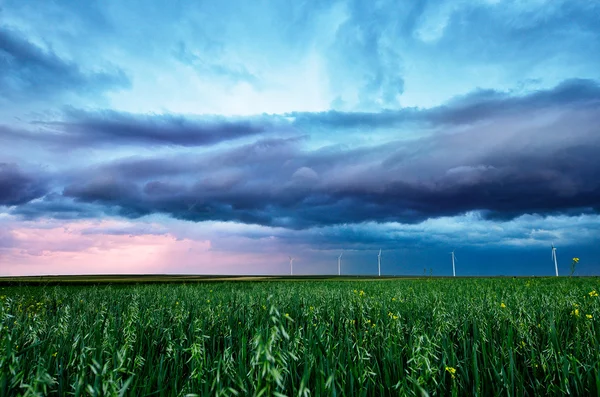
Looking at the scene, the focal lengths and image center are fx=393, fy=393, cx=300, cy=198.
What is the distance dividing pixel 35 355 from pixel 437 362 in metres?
4.99

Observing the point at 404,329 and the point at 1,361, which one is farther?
the point at 404,329

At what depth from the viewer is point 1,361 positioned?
2547 millimetres

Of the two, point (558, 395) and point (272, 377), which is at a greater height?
point (272, 377)

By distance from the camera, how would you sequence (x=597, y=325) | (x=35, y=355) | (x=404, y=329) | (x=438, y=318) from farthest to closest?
1. (x=404, y=329)
2. (x=597, y=325)
3. (x=438, y=318)
4. (x=35, y=355)

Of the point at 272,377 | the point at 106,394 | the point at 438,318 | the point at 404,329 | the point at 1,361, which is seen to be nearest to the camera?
the point at 272,377

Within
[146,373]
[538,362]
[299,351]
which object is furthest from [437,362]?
[146,373]

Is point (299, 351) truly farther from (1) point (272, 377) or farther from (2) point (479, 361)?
(1) point (272, 377)

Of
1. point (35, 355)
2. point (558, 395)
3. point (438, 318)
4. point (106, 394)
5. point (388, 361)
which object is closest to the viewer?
point (106, 394)

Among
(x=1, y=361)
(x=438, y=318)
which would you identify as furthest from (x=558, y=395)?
(x=1, y=361)

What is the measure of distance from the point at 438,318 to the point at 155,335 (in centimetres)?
458

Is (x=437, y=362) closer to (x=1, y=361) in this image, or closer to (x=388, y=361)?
(x=388, y=361)

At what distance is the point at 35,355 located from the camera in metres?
4.82

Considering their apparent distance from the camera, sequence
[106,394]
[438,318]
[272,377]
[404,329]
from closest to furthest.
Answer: [272,377] → [106,394] → [438,318] → [404,329]

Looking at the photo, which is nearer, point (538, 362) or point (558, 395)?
point (558, 395)
